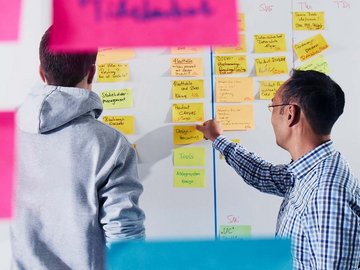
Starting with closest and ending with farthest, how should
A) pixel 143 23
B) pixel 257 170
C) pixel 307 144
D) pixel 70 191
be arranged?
pixel 143 23 < pixel 70 191 < pixel 307 144 < pixel 257 170

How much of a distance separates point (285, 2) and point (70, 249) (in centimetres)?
113

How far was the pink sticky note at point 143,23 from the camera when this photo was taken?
1.22 feet

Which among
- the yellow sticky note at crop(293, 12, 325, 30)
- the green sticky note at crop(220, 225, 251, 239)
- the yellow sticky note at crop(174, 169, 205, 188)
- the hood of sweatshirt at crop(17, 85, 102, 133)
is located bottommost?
the green sticky note at crop(220, 225, 251, 239)

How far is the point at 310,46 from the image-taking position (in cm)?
160

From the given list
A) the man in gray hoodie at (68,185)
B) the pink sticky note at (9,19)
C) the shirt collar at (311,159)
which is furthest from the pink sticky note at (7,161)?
the shirt collar at (311,159)

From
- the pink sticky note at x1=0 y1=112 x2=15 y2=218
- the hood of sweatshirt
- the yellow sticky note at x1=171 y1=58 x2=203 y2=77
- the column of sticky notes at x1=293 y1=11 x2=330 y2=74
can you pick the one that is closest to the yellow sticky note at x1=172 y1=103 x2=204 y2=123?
the yellow sticky note at x1=171 y1=58 x2=203 y2=77

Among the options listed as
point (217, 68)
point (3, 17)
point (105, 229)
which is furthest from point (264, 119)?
point (3, 17)

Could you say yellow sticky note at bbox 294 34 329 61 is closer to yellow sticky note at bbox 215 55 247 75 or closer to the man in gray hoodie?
yellow sticky note at bbox 215 55 247 75

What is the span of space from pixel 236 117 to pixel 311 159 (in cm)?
50

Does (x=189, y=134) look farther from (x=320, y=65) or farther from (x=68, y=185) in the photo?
(x=68, y=185)

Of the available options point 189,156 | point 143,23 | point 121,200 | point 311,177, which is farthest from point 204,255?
point 189,156

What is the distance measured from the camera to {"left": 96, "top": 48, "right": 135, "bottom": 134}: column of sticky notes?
62.2 inches

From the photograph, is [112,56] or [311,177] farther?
[112,56]

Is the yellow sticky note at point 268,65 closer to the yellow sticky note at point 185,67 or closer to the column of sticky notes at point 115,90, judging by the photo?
the yellow sticky note at point 185,67
